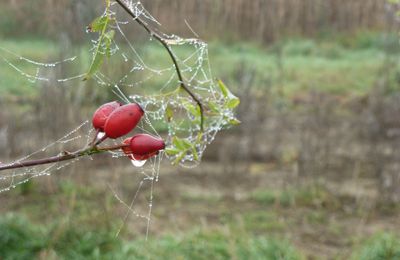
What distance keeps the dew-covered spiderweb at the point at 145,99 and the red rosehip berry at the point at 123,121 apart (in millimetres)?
49

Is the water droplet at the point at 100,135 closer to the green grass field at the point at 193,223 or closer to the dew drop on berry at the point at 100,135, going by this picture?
the dew drop on berry at the point at 100,135

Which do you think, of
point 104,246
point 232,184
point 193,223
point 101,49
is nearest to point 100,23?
point 101,49

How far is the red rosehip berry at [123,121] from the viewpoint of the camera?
0.83 m

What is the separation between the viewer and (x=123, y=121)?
0.83 m

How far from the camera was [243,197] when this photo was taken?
4.95 m

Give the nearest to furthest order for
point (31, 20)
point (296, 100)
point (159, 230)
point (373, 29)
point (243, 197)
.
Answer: point (159, 230) < point (243, 197) < point (296, 100) < point (31, 20) < point (373, 29)

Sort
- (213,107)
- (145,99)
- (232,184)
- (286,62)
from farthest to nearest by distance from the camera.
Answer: (286,62), (232,184), (145,99), (213,107)

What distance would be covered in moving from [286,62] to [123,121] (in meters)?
9.38

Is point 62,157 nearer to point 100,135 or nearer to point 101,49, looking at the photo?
point 100,135

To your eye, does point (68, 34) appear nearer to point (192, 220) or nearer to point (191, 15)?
point (192, 220)

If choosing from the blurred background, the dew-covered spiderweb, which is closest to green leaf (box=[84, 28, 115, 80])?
the dew-covered spiderweb

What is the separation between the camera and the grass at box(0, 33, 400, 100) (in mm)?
8008

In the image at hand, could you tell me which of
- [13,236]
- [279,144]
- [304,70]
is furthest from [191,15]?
[13,236]

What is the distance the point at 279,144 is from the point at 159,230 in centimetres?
226
